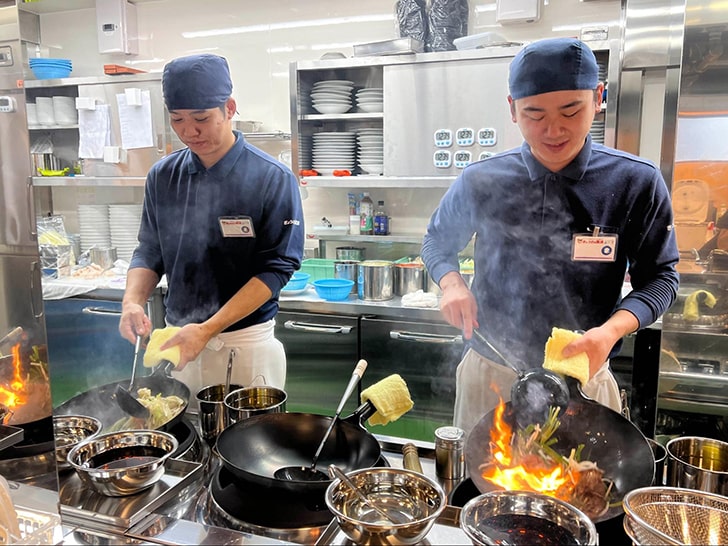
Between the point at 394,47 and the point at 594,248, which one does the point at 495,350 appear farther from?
the point at 394,47

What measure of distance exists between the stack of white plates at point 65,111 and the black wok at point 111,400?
813mm

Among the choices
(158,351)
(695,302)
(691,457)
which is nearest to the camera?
(691,457)

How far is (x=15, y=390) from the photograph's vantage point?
1253 mm

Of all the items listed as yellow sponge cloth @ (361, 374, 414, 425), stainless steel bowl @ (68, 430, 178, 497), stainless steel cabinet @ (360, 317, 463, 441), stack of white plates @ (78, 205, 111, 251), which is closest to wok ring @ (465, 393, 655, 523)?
yellow sponge cloth @ (361, 374, 414, 425)

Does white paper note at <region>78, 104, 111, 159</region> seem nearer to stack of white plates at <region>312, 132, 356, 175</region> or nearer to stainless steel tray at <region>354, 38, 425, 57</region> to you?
stack of white plates at <region>312, 132, 356, 175</region>

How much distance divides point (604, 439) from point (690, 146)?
1335 mm

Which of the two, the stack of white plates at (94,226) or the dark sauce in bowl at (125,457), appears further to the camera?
the stack of white plates at (94,226)

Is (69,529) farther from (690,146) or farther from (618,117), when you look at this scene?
Answer: (618,117)

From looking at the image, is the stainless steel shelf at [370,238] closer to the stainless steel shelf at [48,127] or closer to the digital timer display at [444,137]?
the digital timer display at [444,137]

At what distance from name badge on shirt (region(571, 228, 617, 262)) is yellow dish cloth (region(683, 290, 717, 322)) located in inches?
31.1

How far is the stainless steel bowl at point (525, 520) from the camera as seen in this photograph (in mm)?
925

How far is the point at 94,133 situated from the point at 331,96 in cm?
165

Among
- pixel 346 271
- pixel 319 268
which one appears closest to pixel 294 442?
pixel 346 271

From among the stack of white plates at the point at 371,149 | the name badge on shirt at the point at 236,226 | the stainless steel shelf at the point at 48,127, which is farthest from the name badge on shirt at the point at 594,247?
the stack of white plates at the point at 371,149
